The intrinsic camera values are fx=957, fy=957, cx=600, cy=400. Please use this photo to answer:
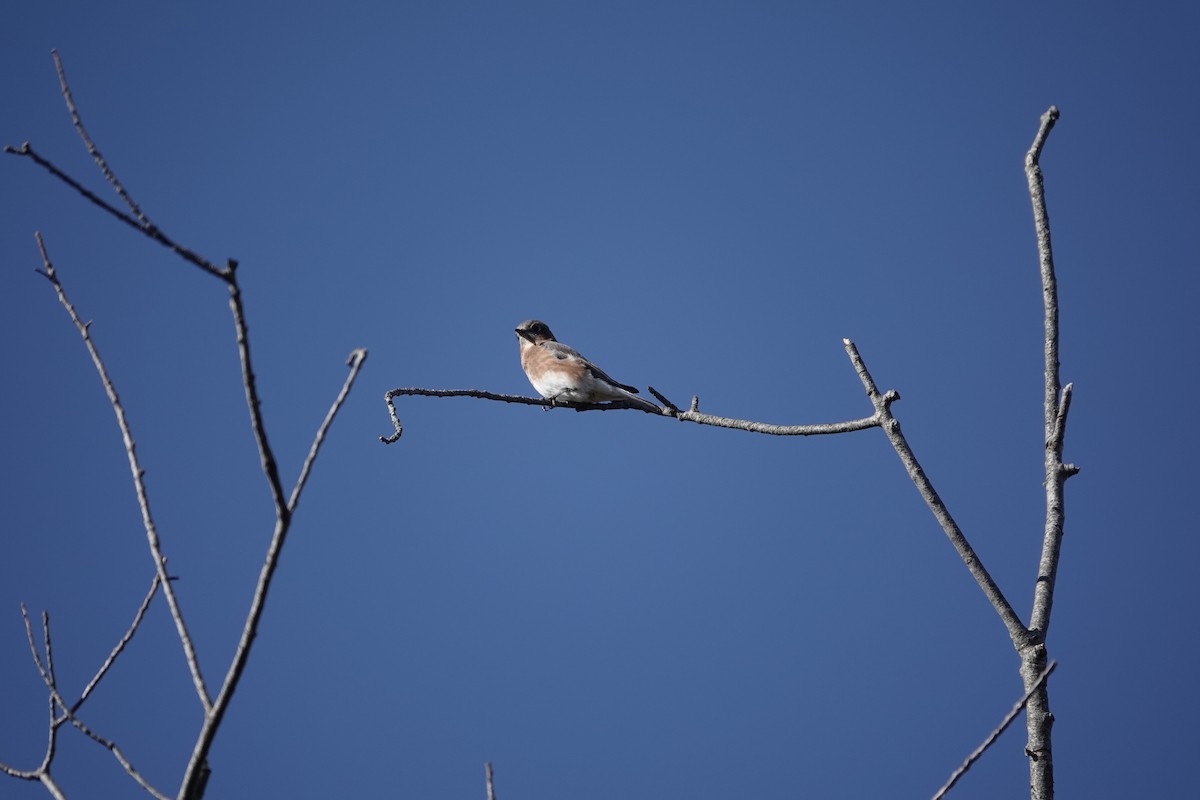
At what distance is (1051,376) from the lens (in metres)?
2.31

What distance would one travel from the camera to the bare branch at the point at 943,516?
2057 mm

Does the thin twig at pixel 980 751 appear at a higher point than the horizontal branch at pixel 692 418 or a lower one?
lower

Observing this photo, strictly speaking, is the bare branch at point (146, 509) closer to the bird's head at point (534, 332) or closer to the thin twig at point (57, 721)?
the thin twig at point (57, 721)

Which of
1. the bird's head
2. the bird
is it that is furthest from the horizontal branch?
the bird's head

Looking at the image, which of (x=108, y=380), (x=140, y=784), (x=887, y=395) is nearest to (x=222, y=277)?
(x=108, y=380)

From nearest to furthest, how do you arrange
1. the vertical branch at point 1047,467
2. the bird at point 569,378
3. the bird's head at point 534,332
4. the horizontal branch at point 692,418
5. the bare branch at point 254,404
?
the bare branch at point 254,404 → the vertical branch at point 1047,467 → the horizontal branch at point 692,418 → the bird at point 569,378 → the bird's head at point 534,332

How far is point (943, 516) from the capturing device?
7.09 ft

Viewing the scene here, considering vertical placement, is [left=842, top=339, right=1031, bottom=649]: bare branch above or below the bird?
below

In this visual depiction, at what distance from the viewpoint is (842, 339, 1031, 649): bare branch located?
6.75ft

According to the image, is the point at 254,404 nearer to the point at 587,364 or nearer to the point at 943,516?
the point at 943,516

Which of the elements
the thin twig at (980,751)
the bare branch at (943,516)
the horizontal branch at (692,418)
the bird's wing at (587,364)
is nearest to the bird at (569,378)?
the bird's wing at (587,364)

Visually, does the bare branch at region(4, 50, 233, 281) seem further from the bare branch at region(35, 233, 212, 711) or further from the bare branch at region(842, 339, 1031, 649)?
the bare branch at region(842, 339, 1031, 649)

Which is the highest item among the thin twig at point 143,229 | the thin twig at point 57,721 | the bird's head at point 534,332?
the bird's head at point 534,332

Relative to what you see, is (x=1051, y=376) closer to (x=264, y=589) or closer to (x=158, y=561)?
(x=264, y=589)
